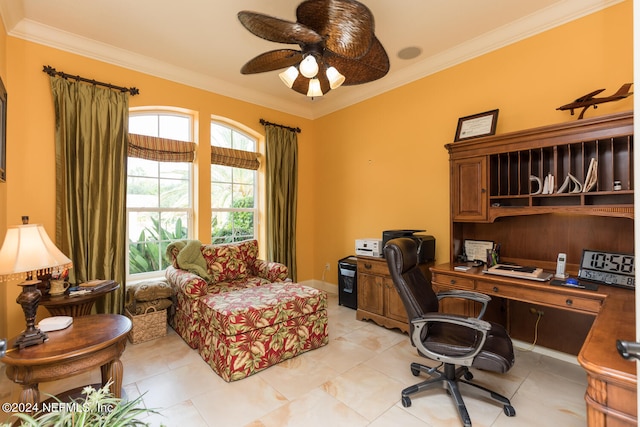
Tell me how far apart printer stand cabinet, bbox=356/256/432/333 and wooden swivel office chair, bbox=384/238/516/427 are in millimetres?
867

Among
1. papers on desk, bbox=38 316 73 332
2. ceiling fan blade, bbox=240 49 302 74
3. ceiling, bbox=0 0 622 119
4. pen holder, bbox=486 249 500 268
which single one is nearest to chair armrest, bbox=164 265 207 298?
papers on desk, bbox=38 316 73 332

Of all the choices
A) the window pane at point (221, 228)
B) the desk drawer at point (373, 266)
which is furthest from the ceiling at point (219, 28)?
the desk drawer at point (373, 266)

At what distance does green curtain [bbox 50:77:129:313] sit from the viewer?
2.81 m

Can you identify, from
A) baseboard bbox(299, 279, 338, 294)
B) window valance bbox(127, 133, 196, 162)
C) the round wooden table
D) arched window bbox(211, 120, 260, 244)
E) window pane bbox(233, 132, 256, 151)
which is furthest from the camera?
baseboard bbox(299, 279, 338, 294)

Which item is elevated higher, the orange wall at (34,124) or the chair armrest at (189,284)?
the orange wall at (34,124)

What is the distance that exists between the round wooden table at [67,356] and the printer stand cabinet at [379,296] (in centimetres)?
241

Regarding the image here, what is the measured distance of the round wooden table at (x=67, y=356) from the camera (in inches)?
57.9

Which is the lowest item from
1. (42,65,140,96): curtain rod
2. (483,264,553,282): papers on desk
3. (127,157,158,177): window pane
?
(483,264,553,282): papers on desk

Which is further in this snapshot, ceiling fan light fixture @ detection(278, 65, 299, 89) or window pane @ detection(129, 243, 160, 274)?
window pane @ detection(129, 243, 160, 274)

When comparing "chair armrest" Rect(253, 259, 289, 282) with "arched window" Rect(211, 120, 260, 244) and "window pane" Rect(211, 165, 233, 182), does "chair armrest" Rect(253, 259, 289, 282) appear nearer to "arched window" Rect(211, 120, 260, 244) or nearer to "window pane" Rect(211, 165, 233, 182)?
"arched window" Rect(211, 120, 260, 244)

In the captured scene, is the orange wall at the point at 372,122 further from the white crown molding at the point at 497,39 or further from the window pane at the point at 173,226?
the window pane at the point at 173,226

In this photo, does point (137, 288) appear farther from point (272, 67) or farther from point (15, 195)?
point (272, 67)

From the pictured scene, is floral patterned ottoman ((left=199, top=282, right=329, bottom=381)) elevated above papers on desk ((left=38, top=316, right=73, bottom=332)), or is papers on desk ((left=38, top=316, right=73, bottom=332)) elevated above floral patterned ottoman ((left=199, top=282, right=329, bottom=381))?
papers on desk ((left=38, top=316, right=73, bottom=332))

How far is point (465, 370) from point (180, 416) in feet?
6.56
